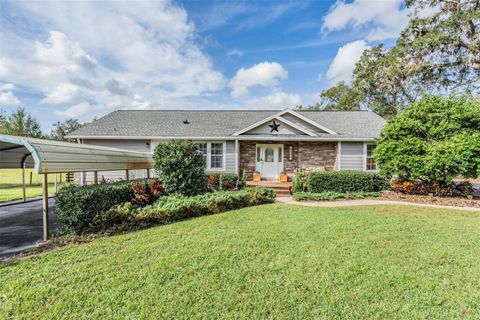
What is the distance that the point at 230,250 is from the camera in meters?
4.59

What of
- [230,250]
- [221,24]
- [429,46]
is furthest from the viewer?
[429,46]

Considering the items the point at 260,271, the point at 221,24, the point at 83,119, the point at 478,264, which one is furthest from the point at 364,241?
the point at 83,119

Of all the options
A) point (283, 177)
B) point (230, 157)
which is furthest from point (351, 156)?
point (230, 157)

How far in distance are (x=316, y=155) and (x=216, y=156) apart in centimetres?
604

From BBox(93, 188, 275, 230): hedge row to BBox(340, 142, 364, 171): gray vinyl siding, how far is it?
6.47 m

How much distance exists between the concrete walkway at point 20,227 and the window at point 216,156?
763cm

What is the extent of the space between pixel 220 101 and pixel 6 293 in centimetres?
2277

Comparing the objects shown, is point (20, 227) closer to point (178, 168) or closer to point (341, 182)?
point (178, 168)

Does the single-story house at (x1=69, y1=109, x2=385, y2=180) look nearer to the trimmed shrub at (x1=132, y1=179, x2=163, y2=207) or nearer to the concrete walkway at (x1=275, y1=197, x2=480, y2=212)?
the concrete walkway at (x1=275, y1=197, x2=480, y2=212)

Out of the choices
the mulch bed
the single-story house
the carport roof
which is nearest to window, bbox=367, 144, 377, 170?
the single-story house

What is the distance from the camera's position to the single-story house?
13.0 meters

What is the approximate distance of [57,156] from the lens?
226 inches

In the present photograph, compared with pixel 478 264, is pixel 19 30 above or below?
above

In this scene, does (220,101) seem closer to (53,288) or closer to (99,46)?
(99,46)
